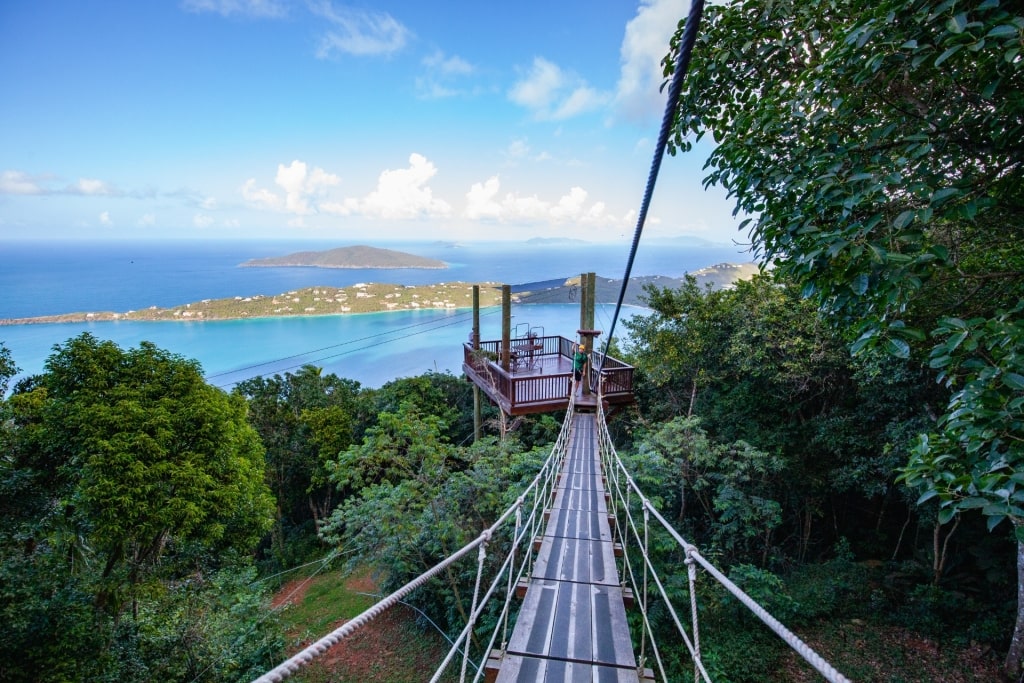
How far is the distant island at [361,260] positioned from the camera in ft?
158

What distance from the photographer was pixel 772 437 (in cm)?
677

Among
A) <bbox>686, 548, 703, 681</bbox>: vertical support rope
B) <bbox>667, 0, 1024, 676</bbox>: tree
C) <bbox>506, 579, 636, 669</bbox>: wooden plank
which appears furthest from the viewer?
<bbox>506, 579, 636, 669</bbox>: wooden plank

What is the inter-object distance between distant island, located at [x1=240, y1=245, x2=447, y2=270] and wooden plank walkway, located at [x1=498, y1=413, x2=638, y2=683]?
44.6 m

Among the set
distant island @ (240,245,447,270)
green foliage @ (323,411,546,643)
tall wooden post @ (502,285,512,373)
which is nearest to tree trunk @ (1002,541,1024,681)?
green foliage @ (323,411,546,643)

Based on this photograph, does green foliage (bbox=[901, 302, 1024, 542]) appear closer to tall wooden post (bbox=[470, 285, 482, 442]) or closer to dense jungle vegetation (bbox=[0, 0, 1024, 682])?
dense jungle vegetation (bbox=[0, 0, 1024, 682])

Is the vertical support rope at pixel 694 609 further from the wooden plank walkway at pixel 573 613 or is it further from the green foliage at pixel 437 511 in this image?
the green foliage at pixel 437 511

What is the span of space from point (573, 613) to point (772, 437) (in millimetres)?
5775

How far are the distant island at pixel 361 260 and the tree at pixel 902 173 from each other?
4488cm

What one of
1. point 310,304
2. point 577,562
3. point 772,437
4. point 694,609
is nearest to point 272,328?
point 310,304

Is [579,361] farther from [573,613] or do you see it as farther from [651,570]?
[651,570]

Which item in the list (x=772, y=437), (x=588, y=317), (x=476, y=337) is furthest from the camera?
(x=476, y=337)

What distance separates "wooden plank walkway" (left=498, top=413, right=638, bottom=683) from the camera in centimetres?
194

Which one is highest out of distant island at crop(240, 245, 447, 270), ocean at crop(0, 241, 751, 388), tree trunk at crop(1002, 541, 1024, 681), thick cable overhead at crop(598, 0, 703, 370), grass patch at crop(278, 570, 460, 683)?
distant island at crop(240, 245, 447, 270)

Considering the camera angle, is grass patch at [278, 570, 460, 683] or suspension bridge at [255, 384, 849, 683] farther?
grass patch at [278, 570, 460, 683]
